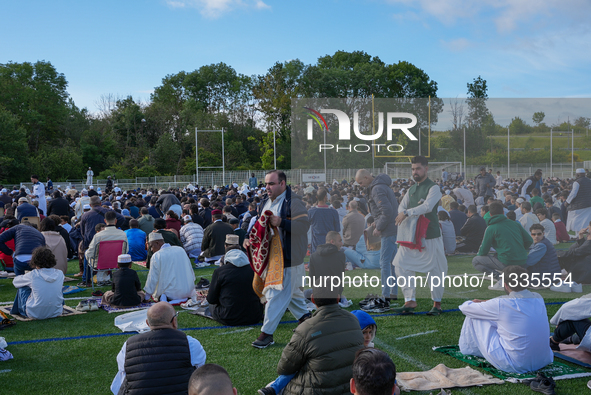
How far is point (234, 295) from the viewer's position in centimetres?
620

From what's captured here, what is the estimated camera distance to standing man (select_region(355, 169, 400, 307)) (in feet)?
22.3

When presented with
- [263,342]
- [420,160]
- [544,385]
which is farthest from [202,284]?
[544,385]

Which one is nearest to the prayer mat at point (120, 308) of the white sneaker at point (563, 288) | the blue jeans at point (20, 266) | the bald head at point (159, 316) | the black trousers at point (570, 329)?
the blue jeans at point (20, 266)

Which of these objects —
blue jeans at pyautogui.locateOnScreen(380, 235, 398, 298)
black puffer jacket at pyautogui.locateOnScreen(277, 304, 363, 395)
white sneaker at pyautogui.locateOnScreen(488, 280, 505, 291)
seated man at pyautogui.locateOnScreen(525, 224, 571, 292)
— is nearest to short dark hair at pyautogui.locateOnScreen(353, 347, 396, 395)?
black puffer jacket at pyautogui.locateOnScreen(277, 304, 363, 395)

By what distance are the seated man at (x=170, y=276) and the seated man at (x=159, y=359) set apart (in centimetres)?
389

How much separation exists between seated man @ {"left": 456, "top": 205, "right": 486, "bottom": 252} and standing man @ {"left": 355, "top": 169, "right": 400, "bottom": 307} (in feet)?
13.2

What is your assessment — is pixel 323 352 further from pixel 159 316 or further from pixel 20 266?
pixel 20 266

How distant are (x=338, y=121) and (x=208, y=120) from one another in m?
50.2

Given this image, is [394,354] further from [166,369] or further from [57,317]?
[57,317]

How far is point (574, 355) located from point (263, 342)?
122 inches

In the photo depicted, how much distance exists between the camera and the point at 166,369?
318cm

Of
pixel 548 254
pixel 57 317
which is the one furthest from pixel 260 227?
pixel 548 254

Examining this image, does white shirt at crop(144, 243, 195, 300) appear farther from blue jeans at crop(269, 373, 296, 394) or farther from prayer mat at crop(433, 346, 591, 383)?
blue jeans at crop(269, 373, 296, 394)

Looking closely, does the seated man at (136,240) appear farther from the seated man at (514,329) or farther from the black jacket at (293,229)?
the seated man at (514,329)
